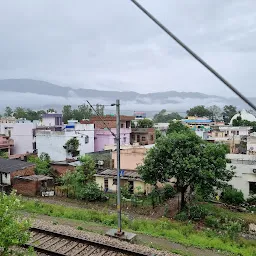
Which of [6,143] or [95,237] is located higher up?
[6,143]

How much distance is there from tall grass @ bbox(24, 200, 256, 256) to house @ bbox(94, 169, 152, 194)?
5814mm

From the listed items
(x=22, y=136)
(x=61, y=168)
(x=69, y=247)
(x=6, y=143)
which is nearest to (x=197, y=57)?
(x=69, y=247)

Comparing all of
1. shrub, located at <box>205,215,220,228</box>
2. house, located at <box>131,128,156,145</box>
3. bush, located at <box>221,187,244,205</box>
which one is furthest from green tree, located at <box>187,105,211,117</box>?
shrub, located at <box>205,215,220,228</box>

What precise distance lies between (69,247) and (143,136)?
31.9 m

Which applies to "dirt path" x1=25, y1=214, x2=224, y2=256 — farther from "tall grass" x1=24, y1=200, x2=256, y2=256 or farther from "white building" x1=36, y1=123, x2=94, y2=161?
"white building" x1=36, y1=123, x2=94, y2=161

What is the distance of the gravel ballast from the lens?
10008mm

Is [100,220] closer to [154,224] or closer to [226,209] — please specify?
[154,224]

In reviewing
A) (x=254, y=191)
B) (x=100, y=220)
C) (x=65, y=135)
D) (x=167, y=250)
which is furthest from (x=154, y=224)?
(x=65, y=135)

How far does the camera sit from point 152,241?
37.8 ft

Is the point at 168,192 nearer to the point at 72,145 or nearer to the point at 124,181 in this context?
the point at 124,181

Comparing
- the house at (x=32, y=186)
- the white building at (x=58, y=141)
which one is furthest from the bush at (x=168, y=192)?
the white building at (x=58, y=141)

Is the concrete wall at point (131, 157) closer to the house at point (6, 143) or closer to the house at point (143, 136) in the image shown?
the house at point (143, 136)

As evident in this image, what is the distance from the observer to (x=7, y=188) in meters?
21.6

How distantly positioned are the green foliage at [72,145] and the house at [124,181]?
9214mm
